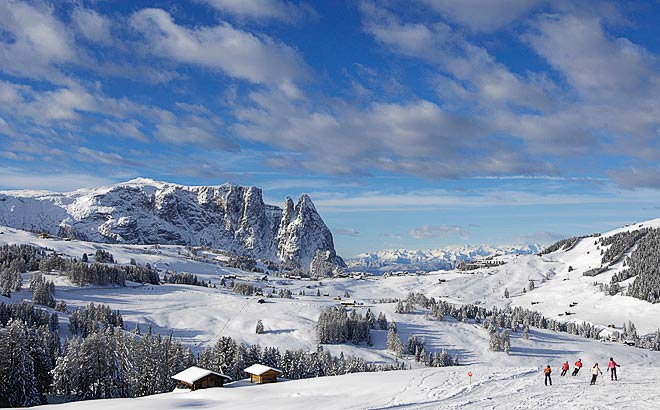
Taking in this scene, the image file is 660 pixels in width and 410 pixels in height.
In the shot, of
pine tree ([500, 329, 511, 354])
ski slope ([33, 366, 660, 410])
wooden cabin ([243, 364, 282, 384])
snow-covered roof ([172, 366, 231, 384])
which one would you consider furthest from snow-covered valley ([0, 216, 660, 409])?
snow-covered roof ([172, 366, 231, 384])

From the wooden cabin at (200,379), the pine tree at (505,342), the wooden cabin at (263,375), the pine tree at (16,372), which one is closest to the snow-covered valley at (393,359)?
the pine tree at (505,342)

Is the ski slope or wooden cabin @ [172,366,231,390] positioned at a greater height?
the ski slope

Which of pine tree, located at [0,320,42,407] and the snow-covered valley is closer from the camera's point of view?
the snow-covered valley

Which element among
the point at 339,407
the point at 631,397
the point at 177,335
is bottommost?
the point at 177,335

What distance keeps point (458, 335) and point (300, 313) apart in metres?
56.2

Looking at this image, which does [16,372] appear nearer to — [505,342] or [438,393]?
[438,393]

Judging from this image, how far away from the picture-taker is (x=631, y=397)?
1577 inches

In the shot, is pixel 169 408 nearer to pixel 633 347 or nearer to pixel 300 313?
pixel 300 313

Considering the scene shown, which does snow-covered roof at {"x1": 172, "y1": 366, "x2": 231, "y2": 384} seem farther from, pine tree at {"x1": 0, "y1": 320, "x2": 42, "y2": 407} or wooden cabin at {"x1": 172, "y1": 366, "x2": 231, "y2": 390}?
pine tree at {"x1": 0, "y1": 320, "x2": 42, "y2": 407}

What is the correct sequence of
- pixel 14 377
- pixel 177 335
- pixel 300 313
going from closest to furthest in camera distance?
pixel 14 377 < pixel 177 335 < pixel 300 313

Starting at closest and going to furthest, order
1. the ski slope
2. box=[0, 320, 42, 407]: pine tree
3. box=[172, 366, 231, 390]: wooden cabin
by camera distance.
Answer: the ski slope
box=[172, 366, 231, 390]: wooden cabin
box=[0, 320, 42, 407]: pine tree

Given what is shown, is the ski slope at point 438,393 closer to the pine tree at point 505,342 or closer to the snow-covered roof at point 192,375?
the snow-covered roof at point 192,375

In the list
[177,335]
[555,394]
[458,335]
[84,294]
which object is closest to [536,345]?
[458,335]

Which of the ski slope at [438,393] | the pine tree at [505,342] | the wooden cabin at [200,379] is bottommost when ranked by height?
the pine tree at [505,342]
